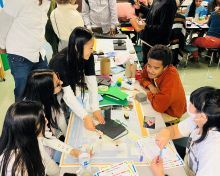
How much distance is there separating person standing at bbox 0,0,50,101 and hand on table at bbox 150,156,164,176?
1250 millimetres

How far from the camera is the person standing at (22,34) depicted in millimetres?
2115

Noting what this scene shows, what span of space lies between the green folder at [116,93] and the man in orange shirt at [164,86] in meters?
0.23

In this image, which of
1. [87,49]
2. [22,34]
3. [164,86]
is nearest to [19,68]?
[22,34]

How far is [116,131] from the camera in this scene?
5.75 ft

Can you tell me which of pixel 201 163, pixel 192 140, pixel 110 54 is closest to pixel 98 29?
pixel 110 54

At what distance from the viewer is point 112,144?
5.48 feet

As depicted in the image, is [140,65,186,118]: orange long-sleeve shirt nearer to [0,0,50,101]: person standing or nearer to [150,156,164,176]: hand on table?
[150,156,164,176]: hand on table

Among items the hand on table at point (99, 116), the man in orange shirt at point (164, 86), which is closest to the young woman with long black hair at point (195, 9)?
the man in orange shirt at point (164, 86)

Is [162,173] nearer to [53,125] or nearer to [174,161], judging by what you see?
[174,161]

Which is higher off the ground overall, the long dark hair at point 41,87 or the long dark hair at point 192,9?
the long dark hair at point 41,87

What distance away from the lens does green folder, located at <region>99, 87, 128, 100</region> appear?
2096 millimetres

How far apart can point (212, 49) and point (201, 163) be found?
3.74 m

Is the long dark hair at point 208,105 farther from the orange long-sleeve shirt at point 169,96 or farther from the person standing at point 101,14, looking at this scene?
the person standing at point 101,14

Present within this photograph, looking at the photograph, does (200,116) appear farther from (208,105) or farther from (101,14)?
(101,14)
